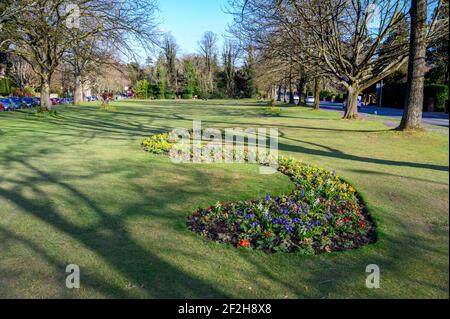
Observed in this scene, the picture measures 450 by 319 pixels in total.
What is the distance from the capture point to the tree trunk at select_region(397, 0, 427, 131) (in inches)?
524

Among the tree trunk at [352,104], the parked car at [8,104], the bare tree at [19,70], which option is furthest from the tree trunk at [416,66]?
the bare tree at [19,70]

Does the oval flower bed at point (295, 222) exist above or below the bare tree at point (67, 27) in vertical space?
below

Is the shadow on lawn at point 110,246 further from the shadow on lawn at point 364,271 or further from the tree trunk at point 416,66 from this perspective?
the tree trunk at point 416,66

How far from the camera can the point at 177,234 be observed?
5195 mm

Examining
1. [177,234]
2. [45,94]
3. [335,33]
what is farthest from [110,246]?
[45,94]

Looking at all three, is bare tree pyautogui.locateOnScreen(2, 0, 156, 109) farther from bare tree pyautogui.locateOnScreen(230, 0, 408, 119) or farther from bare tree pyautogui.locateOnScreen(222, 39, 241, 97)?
A: bare tree pyautogui.locateOnScreen(222, 39, 241, 97)

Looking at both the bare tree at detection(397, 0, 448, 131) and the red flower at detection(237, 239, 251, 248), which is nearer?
the red flower at detection(237, 239, 251, 248)

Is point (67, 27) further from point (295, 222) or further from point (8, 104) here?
point (295, 222)

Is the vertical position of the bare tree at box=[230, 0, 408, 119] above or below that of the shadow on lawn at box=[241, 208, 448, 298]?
above

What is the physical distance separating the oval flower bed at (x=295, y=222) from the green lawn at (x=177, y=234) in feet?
0.86

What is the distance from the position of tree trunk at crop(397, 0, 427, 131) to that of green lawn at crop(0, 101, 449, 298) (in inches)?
212

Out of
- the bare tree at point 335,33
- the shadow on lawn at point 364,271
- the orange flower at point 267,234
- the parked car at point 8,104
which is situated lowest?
the shadow on lawn at point 364,271

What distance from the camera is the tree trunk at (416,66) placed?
13300 millimetres

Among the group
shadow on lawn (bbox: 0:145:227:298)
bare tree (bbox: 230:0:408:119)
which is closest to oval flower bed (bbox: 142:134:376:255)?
shadow on lawn (bbox: 0:145:227:298)
